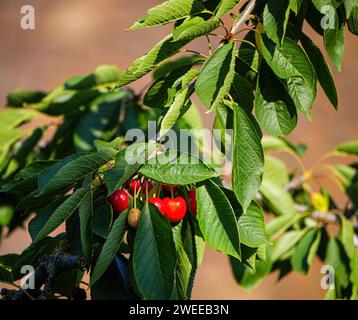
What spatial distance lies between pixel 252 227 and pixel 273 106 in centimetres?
20

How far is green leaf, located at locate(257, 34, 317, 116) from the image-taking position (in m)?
0.97

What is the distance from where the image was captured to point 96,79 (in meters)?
1.76

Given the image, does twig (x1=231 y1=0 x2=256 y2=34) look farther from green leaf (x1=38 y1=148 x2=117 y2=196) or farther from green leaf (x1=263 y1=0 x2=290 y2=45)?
green leaf (x1=38 y1=148 x2=117 y2=196)

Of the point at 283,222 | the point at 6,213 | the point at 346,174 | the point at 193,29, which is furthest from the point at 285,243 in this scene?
the point at 193,29

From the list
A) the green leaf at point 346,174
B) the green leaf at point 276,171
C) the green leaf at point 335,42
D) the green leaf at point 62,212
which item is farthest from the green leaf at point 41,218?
the green leaf at point 346,174

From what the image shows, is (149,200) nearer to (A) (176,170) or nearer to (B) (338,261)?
(A) (176,170)

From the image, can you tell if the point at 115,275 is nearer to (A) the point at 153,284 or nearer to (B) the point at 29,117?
(A) the point at 153,284

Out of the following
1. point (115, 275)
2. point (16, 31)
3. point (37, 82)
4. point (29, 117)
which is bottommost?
point (115, 275)

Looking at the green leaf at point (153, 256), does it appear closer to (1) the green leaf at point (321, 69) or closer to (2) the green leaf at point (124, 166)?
(2) the green leaf at point (124, 166)

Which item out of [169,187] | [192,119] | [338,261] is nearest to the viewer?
[169,187]

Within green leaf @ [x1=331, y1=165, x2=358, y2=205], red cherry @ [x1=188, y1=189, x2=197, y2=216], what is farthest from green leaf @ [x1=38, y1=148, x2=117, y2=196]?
green leaf @ [x1=331, y1=165, x2=358, y2=205]

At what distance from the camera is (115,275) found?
1023 mm
